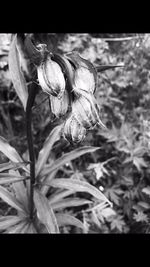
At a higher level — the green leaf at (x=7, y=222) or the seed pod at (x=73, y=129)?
the seed pod at (x=73, y=129)

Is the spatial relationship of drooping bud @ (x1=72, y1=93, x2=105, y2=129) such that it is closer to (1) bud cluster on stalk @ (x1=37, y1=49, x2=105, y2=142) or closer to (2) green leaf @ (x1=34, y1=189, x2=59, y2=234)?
(1) bud cluster on stalk @ (x1=37, y1=49, x2=105, y2=142)

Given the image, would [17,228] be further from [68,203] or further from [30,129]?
[30,129]

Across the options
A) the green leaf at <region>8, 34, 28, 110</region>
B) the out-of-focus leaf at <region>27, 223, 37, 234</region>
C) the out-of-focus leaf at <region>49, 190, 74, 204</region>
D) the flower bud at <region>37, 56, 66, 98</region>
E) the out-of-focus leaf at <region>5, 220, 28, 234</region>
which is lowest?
the out-of-focus leaf at <region>27, 223, 37, 234</region>

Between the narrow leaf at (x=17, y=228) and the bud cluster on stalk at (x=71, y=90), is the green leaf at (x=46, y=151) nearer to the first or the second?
the narrow leaf at (x=17, y=228)

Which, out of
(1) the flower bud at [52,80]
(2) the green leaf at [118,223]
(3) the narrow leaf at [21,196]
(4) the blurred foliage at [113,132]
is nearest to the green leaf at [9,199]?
(3) the narrow leaf at [21,196]

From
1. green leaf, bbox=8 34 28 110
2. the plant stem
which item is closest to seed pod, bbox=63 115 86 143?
the plant stem

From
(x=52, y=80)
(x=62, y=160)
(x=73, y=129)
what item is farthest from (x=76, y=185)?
(x=52, y=80)
